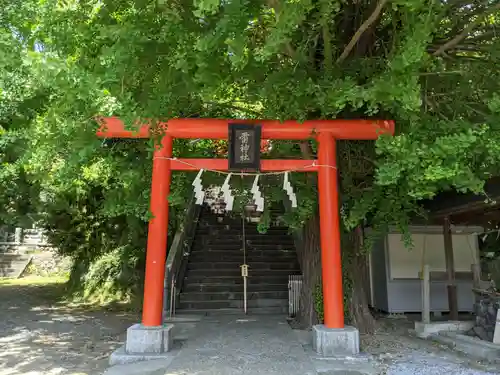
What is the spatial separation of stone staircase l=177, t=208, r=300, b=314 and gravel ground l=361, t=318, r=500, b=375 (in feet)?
10.5

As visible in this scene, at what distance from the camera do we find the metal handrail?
988 cm

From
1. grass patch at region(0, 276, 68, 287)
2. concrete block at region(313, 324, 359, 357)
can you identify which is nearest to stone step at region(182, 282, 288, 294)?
concrete block at region(313, 324, 359, 357)

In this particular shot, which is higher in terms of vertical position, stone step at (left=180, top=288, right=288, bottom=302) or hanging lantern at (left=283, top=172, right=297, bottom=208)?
hanging lantern at (left=283, top=172, right=297, bottom=208)

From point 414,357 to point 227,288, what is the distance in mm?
5524

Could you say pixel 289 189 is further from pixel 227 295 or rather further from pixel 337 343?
pixel 227 295

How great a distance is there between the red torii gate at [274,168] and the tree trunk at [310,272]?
1.39 m

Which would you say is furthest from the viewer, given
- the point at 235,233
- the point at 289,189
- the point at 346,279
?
the point at 235,233

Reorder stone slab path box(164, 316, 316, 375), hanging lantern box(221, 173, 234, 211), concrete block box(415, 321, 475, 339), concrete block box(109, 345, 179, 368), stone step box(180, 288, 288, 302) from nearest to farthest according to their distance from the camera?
Result: stone slab path box(164, 316, 316, 375) → concrete block box(109, 345, 179, 368) → hanging lantern box(221, 173, 234, 211) → concrete block box(415, 321, 475, 339) → stone step box(180, 288, 288, 302)

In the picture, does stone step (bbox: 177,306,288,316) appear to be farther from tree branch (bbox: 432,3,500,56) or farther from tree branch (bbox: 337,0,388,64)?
tree branch (bbox: 432,3,500,56)

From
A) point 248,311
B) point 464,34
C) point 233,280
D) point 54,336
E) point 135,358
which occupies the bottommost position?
point 54,336

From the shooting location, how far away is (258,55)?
5074 millimetres

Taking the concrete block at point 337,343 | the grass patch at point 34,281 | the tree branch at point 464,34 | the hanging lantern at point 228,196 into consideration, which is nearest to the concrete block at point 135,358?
the concrete block at point 337,343

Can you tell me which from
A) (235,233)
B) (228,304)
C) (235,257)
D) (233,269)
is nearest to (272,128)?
(228,304)

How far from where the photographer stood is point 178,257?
11203 mm
